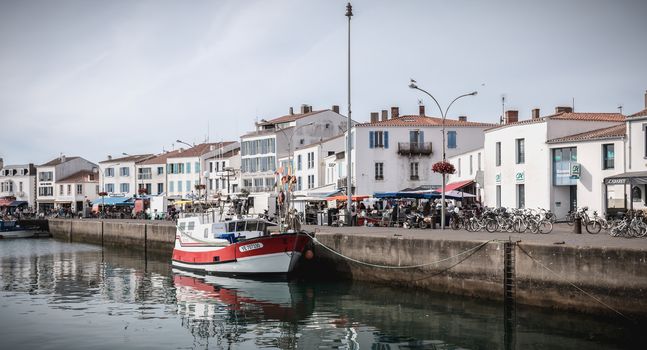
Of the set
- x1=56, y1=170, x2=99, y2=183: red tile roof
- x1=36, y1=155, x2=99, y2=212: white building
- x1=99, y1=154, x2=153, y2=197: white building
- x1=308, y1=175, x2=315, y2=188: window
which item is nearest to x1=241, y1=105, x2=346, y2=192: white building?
x1=308, y1=175, x2=315, y2=188: window

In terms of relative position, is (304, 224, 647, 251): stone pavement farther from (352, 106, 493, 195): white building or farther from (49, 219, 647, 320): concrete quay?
(352, 106, 493, 195): white building

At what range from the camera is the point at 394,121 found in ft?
206

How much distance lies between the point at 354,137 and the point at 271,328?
40.9 metres

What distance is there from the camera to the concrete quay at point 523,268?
1973 cm

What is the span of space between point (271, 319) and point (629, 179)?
22.2 m

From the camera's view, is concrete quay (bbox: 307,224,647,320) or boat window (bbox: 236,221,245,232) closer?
concrete quay (bbox: 307,224,647,320)

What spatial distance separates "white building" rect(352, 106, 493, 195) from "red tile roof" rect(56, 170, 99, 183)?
67.8 meters

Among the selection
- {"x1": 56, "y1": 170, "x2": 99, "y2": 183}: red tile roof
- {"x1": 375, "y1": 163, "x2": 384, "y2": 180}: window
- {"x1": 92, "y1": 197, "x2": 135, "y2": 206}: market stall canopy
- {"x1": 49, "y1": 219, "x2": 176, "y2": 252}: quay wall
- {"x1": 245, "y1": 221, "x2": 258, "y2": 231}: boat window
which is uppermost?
{"x1": 56, "y1": 170, "x2": 99, "y2": 183}: red tile roof

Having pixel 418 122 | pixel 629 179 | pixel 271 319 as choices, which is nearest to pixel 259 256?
pixel 271 319

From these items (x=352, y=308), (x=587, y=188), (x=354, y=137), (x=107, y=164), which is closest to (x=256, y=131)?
(x=354, y=137)

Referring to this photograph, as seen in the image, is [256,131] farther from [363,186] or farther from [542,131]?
[542,131]

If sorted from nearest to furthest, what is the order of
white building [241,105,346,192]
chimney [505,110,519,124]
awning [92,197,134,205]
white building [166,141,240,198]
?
chimney [505,110,519,124] → white building [241,105,346,192] → awning [92,197,134,205] → white building [166,141,240,198]

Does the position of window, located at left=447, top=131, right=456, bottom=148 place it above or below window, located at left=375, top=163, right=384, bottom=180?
above

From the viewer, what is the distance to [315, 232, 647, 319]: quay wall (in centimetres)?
1970
